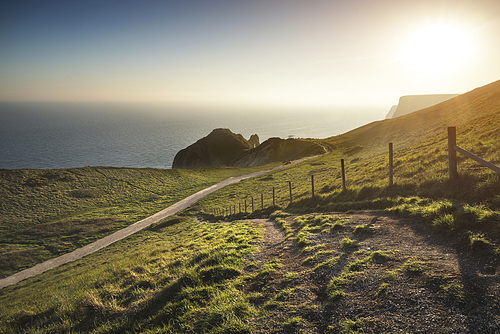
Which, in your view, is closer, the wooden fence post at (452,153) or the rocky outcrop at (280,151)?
the wooden fence post at (452,153)

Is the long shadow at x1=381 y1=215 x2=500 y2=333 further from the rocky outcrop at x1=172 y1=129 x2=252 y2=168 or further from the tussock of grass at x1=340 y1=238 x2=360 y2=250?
the rocky outcrop at x1=172 y1=129 x2=252 y2=168

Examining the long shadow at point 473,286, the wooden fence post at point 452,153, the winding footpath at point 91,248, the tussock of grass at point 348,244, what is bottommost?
the winding footpath at point 91,248

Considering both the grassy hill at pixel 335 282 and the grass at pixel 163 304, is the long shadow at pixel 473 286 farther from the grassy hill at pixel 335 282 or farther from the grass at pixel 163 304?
the grass at pixel 163 304

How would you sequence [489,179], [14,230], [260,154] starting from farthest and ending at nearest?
[260,154], [14,230], [489,179]

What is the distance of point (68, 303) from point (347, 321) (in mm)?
9273

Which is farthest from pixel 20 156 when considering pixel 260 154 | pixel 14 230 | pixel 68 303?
pixel 68 303

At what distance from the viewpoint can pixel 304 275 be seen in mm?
7195

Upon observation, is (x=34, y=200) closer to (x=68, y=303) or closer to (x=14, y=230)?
(x=14, y=230)

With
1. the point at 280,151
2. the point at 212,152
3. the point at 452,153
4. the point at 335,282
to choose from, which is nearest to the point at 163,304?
the point at 335,282

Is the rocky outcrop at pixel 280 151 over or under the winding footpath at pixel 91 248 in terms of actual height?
over

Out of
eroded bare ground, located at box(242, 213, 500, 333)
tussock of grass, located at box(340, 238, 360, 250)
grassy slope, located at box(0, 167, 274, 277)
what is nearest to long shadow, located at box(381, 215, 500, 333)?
eroded bare ground, located at box(242, 213, 500, 333)

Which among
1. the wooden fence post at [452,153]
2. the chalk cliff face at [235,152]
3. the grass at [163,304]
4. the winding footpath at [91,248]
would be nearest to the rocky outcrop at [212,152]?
the chalk cliff face at [235,152]

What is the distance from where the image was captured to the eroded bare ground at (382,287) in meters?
4.36

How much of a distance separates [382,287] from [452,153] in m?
8.18
